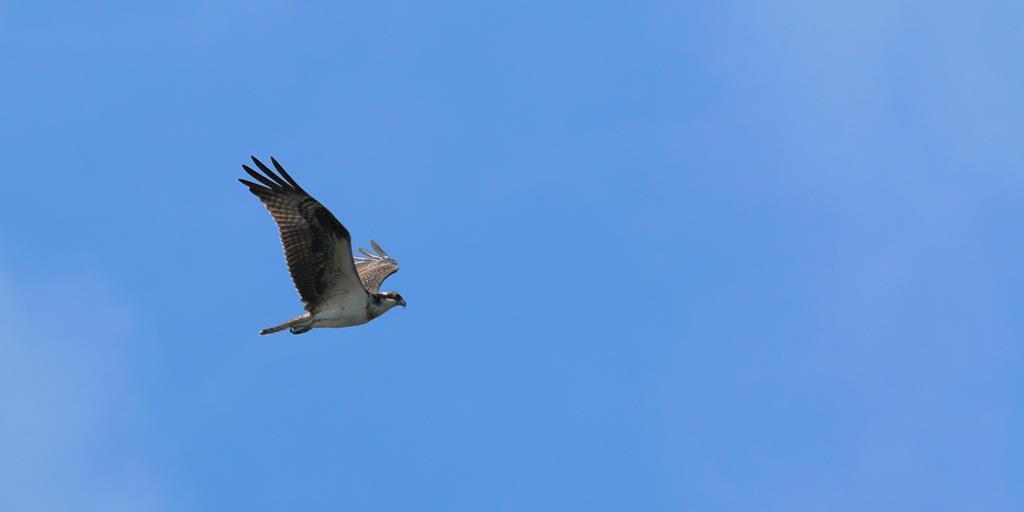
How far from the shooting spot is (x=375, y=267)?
33.2 metres

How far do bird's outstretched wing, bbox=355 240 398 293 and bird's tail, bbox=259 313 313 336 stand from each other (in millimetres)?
2844

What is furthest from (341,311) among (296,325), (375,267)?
(375,267)

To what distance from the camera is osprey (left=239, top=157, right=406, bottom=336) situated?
2694cm

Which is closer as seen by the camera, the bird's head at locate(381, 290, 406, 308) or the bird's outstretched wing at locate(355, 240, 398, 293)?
the bird's head at locate(381, 290, 406, 308)

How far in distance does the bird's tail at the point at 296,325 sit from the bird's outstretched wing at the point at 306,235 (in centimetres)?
45

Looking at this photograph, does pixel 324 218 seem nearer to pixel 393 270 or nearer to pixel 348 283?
pixel 348 283

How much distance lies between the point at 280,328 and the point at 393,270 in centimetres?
592

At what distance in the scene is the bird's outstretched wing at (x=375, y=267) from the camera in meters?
31.9

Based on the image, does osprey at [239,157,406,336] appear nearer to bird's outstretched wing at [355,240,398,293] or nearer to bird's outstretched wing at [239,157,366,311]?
bird's outstretched wing at [239,157,366,311]

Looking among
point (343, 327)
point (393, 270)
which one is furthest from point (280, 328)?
point (393, 270)

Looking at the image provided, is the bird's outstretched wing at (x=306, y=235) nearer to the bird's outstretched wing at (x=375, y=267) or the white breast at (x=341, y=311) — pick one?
the white breast at (x=341, y=311)

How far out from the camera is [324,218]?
26.9 metres

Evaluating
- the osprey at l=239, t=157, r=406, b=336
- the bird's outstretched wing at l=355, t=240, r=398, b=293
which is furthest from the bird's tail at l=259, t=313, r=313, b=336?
the bird's outstretched wing at l=355, t=240, r=398, b=293

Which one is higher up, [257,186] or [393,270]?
[393,270]
